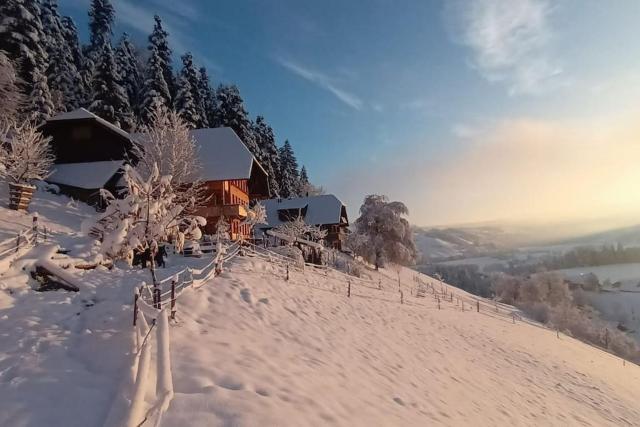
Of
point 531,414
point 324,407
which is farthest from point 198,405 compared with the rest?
point 531,414

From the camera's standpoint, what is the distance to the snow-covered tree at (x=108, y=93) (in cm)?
4025

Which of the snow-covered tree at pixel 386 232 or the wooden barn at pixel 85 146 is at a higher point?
the wooden barn at pixel 85 146

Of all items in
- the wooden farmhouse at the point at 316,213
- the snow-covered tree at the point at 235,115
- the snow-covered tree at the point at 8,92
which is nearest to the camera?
the snow-covered tree at the point at 8,92

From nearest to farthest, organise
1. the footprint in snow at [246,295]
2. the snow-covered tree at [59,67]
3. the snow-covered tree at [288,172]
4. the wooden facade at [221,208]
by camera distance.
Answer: the footprint in snow at [246,295]
the wooden facade at [221,208]
the snow-covered tree at [59,67]
the snow-covered tree at [288,172]

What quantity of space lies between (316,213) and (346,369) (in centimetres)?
4593

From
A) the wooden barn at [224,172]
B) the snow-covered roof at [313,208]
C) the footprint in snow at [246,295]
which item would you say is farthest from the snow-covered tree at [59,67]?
the footprint in snow at [246,295]

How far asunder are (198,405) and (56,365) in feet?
9.96

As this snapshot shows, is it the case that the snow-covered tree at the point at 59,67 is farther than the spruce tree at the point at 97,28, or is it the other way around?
the spruce tree at the point at 97,28

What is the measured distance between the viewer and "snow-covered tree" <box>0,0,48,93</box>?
3294 cm

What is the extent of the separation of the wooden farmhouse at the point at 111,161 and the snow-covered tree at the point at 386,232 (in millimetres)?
17863

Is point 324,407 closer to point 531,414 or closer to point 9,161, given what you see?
point 531,414

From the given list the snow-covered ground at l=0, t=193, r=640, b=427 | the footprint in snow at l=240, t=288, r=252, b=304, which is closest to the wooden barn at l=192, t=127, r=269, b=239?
the snow-covered ground at l=0, t=193, r=640, b=427

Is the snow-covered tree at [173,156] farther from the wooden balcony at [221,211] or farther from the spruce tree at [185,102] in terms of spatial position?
the spruce tree at [185,102]

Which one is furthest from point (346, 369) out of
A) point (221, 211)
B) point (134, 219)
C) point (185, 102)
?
point (185, 102)
